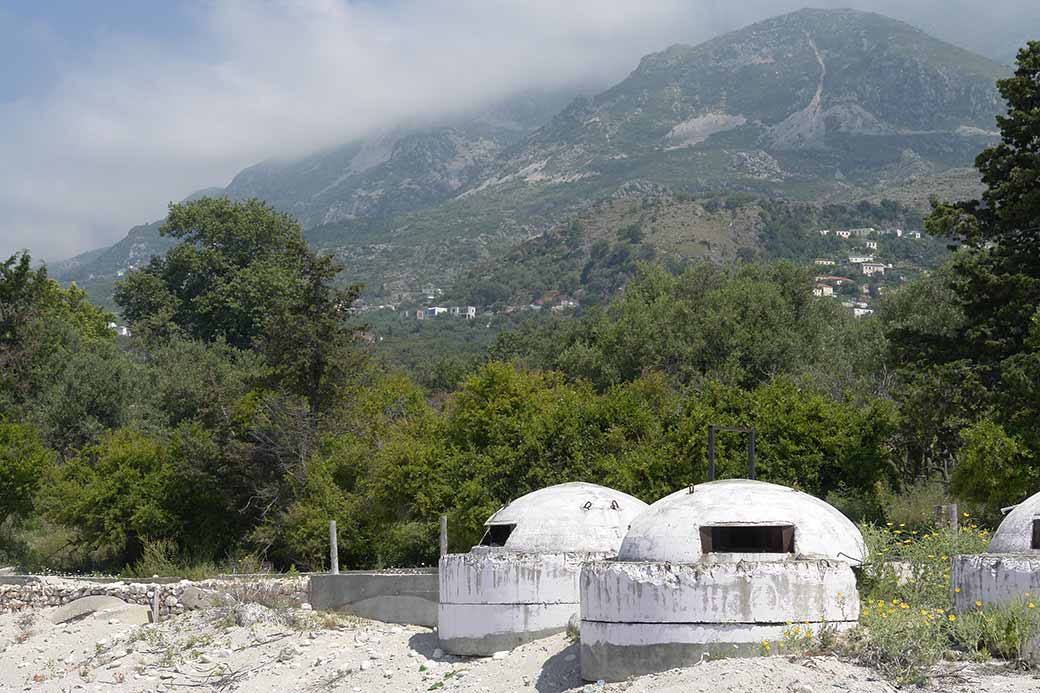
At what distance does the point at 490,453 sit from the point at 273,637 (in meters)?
8.92

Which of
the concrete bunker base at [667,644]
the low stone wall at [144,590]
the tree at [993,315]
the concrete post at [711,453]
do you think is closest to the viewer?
the concrete bunker base at [667,644]

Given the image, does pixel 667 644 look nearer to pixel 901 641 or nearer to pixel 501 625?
pixel 901 641

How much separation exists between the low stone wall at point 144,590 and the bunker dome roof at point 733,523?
1222 cm

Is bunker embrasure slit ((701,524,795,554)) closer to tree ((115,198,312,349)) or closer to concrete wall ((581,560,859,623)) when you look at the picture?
concrete wall ((581,560,859,623))

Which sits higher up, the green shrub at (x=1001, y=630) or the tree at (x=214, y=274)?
the tree at (x=214, y=274)

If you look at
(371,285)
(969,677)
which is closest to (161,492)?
(969,677)

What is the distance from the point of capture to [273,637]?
26.7 m

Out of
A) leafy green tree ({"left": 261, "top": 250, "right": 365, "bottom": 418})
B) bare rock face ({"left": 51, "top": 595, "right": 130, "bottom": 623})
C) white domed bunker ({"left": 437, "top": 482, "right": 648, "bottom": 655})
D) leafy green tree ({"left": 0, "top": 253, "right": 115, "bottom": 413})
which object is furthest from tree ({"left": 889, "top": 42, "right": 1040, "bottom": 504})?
leafy green tree ({"left": 0, "top": 253, "right": 115, "bottom": 413})

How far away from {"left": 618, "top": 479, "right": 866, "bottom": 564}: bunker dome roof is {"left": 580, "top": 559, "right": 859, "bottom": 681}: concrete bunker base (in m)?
0.40

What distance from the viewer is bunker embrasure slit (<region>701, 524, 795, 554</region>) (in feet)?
57.9

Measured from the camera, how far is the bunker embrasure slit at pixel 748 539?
57.9ft

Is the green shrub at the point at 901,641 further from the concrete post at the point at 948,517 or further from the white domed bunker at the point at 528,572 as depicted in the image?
the white domed bunker at the point at 528,572

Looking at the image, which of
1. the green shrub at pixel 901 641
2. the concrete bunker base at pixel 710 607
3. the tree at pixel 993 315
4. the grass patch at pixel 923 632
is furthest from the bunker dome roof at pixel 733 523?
the tree at pixel 993 315

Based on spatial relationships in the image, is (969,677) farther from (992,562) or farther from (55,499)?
(55,499)
